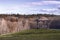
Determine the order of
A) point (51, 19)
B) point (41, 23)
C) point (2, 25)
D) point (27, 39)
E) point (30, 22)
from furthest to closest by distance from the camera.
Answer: point (2, 25) < point (30, 22) < point (51, 19) < point (41, 23) < point (27, 39)

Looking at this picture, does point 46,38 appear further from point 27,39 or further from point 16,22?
point 16,22

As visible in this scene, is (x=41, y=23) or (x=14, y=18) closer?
(x=41, y=23)

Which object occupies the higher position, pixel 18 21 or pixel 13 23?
pixel 18 21

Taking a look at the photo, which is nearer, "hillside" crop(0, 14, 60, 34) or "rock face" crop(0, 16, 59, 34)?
"hillside" crop(0, 14, 60, 34)

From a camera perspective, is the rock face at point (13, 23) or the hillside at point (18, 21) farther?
the rock face at point (13, 23)

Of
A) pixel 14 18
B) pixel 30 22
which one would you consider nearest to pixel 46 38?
pixel 30 22

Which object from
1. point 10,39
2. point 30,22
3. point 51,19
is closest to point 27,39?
point 10,39

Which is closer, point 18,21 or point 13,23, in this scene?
point 18,21

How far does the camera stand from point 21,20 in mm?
18125

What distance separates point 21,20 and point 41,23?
14.0ft

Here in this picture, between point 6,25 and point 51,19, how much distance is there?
15.4 ft

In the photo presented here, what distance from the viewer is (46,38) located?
30.1ft

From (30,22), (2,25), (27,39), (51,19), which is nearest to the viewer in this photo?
(27,39)

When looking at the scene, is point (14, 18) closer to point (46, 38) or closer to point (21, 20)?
point (21, 20)
